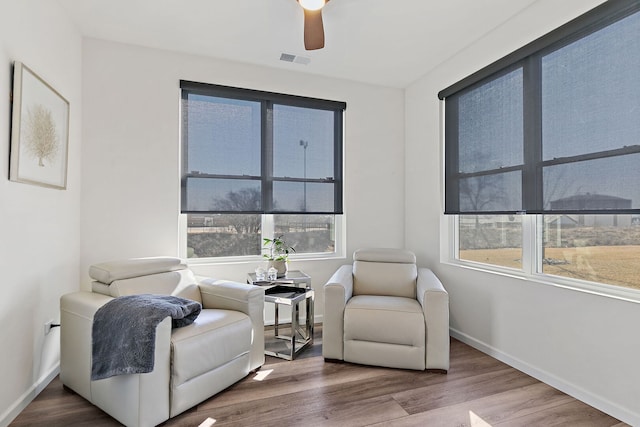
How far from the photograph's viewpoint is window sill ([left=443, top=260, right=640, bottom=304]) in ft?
6.36

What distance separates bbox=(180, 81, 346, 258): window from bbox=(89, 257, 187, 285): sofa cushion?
67cm

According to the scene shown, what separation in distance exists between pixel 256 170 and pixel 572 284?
2782 mm

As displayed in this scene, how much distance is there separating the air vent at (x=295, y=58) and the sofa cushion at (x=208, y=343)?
7.78 feet

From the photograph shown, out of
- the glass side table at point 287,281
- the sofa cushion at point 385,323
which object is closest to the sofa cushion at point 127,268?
the glass side table at point 287,281

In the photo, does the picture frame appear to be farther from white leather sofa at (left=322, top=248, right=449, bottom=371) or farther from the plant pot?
white leather sofa at (left=322, top=248, right=449, bottom=371)

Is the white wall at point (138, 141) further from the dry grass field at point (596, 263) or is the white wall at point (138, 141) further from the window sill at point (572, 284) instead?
the dry grass field at point (596, 263)

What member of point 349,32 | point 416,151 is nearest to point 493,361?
point 416,151

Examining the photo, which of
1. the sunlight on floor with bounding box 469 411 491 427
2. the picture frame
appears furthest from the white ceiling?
the sunlight on floor with bounding box 469 411 491 427

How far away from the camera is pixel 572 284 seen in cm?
224

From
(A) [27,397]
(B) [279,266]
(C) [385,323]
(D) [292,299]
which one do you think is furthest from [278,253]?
(A) [27,397]

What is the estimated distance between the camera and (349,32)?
2762 millimetres

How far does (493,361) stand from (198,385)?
222 cm

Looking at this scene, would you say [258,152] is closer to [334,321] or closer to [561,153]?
[334,321]

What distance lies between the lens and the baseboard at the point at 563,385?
1.88m
